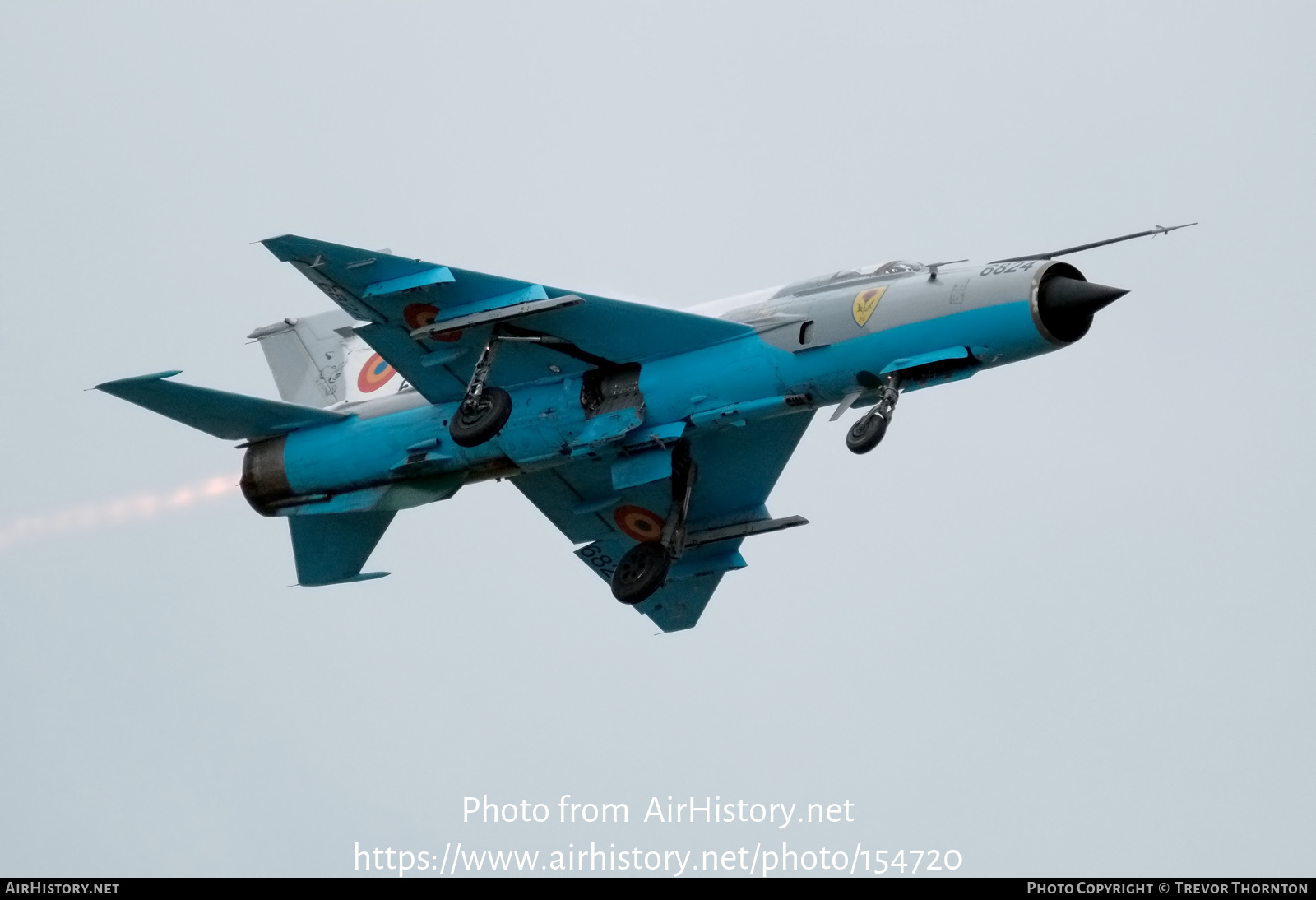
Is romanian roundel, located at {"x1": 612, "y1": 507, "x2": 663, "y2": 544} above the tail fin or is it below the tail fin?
below

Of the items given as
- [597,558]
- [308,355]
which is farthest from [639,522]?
[308,355]

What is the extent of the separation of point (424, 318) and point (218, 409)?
10.8 ft

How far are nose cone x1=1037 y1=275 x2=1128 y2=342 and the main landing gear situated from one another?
221 inches

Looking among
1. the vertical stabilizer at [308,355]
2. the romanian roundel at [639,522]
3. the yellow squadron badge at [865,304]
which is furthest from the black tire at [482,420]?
the romanian roundel at [639,522]

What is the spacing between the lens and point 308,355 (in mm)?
29781

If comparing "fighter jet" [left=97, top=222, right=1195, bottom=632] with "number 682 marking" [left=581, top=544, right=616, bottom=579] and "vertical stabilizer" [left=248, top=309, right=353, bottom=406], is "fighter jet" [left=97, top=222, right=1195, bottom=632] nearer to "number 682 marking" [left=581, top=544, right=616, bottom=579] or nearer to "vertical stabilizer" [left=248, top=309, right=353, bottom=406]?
"vertical stabilizer" [left=248, top=309, right=353, bottom=406]

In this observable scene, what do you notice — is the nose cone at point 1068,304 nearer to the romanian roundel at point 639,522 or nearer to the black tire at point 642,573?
the black tire at point 642,573

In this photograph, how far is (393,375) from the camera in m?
28.0

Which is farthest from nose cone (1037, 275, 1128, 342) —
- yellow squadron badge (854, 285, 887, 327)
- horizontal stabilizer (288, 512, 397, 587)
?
horizontal stabilizer (288, 512, 397, 587)

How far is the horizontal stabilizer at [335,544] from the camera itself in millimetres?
28594

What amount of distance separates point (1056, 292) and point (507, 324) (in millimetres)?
6705

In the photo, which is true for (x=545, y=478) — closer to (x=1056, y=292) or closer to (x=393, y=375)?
(x=393, y=375)

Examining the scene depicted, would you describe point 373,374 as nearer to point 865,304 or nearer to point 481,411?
point 481,411

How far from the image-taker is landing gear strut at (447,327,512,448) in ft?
81.9
